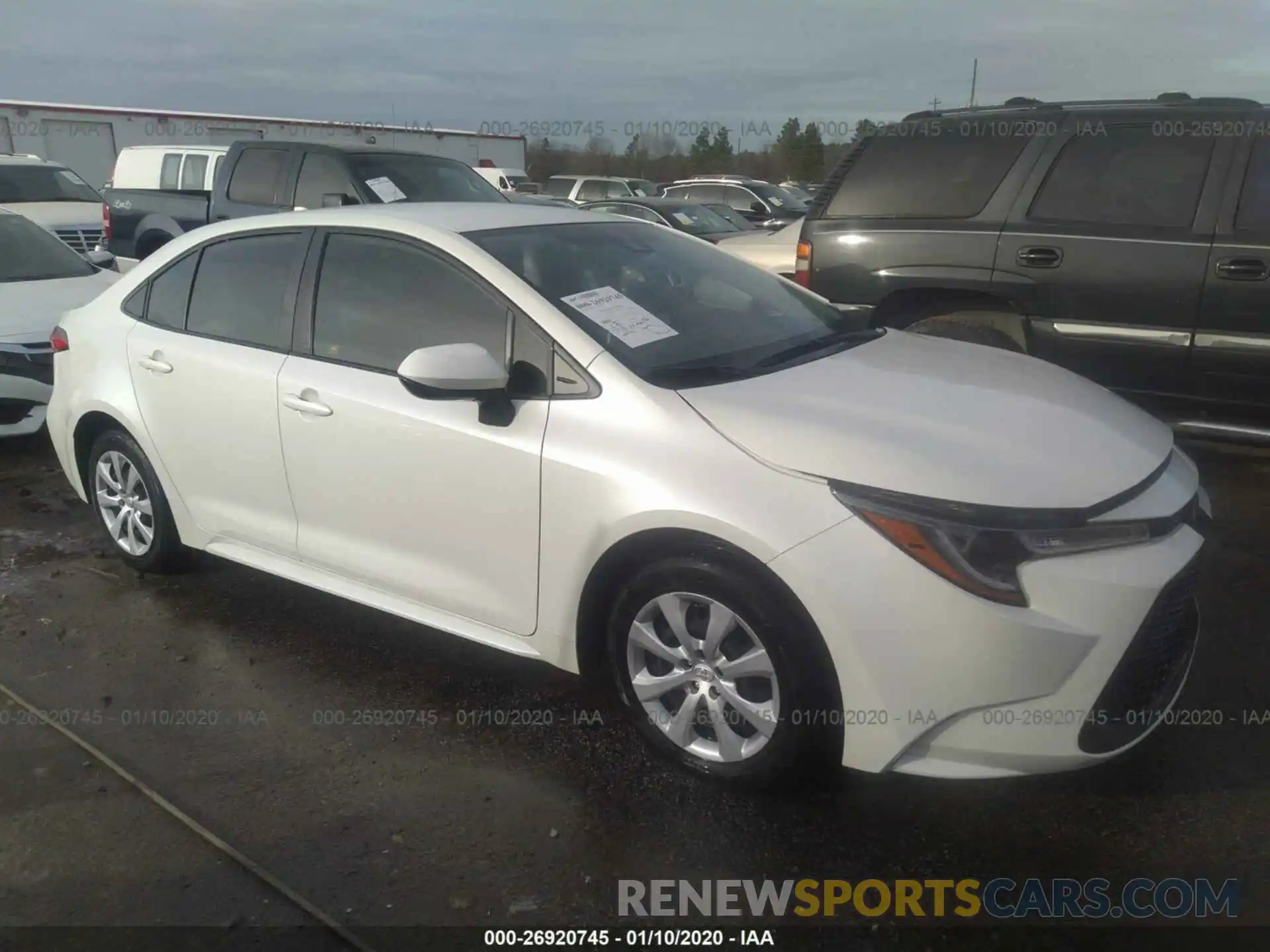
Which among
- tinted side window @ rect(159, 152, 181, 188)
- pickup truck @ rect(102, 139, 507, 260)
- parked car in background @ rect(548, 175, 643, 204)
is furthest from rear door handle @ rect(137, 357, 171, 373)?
parked car in background @ rect(548, 175, 643, 204)

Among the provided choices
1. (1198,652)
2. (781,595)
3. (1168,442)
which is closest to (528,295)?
(781,595)

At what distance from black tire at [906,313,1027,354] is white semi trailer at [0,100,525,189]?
1698 centimetres

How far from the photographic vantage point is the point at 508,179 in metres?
27.1

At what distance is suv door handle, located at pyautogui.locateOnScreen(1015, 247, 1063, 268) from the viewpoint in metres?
5.20

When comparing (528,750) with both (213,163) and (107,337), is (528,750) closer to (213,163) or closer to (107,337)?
(107,337)

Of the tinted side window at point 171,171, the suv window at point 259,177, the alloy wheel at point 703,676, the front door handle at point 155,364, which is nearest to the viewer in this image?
the alloy wheel at point 703,676

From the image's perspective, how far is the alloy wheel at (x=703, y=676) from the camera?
2.79 metres

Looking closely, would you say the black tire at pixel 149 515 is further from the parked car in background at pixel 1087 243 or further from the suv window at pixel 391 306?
the parked car in background at pixel 1087 243

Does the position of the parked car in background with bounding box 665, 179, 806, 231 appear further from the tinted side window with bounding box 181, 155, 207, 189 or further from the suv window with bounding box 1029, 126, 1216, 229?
the suv window with bounding box 1029, 126, 1216, 229

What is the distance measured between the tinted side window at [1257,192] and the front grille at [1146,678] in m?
2.84

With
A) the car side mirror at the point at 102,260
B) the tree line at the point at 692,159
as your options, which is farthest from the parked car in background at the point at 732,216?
the tree line at the point at 692,159

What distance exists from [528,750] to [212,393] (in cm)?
184

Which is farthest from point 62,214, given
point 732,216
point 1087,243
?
point 1087,243

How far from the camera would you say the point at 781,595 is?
265 cm
